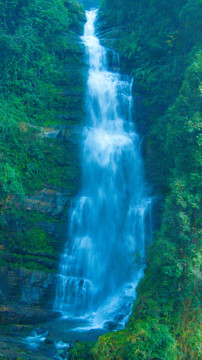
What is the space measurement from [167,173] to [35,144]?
18.9 ft

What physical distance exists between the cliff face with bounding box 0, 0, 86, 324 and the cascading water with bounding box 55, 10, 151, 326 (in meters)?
0.54

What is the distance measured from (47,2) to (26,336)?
15.4 m

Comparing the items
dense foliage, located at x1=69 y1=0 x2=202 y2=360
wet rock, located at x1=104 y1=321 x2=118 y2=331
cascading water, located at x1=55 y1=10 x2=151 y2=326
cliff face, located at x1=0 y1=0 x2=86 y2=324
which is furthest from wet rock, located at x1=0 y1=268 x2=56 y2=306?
dense foliage, located at x1=69 y1=0 x2=202 y2=360

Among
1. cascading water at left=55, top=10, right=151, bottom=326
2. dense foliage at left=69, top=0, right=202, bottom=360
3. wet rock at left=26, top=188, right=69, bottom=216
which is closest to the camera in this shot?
dense foliage at left=69, top=0, right=202, bottom=360

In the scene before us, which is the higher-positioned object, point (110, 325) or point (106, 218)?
point (106, 218)

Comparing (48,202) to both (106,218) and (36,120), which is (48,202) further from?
(36,120)

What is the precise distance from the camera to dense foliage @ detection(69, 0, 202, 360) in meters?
7.51

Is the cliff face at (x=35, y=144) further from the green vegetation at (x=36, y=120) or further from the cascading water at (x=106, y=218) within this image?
the cascading water at (x=106, y=218)

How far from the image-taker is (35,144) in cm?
1325

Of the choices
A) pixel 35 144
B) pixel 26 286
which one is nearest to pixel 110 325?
pixel 26 286

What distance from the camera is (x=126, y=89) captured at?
1562 cm

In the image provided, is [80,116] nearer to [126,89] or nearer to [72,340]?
[126,89]

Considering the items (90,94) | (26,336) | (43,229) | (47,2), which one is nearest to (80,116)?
(90,94)

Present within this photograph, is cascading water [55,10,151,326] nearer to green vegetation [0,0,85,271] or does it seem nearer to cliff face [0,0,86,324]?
cliff face [0,0,86,324]
